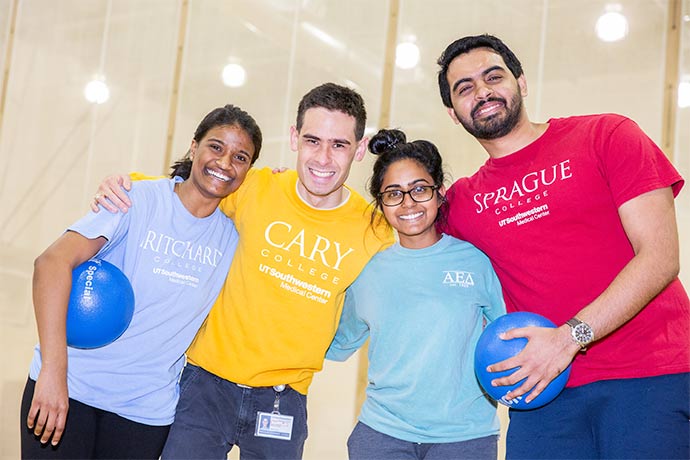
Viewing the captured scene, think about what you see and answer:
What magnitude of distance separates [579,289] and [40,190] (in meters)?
6.19

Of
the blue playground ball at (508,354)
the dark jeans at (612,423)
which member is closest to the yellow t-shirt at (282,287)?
the blue playground ball at (508,354)

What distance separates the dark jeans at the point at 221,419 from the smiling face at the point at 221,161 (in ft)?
2.12

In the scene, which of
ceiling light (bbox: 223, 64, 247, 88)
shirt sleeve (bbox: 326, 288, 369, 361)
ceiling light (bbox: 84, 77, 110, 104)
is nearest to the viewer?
shirt sleeve (bbox: 326, 288, 369, 361)

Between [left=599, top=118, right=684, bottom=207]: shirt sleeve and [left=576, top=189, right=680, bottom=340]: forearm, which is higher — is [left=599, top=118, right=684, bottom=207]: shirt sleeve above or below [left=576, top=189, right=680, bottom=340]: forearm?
above

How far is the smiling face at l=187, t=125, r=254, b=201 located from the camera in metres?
2.64

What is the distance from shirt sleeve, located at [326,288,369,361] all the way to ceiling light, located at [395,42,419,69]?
11.4 feet

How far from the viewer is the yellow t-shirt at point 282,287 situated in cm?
261

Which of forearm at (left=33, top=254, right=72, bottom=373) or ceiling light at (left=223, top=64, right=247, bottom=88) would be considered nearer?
forearm at (left=33, top=254, right=72, bottom=373)

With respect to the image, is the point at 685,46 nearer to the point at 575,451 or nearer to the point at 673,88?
the point at 673,88

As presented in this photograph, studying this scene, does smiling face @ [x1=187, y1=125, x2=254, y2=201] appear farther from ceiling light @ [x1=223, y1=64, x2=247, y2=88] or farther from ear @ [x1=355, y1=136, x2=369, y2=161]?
ceiling light @ [x1=223, y1=64, x2=247, y2=88]

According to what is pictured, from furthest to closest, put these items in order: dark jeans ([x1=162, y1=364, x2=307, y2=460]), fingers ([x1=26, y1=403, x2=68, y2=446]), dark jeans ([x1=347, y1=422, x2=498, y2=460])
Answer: dark jeans ([x1=162, y1=364, x2=307, y2=460]), dark jeans ([x1=347, y1=422, x2=498, y2=460]), fingers ([x1=26, y1=403, x2=68, y2=446])

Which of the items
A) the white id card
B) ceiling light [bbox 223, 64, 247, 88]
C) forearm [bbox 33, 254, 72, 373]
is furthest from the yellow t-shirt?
ceiling light [bbox 223, 64, 247, 88]

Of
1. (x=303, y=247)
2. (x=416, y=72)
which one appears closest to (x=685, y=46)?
(x=416, y=72)

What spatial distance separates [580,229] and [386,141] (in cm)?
85
